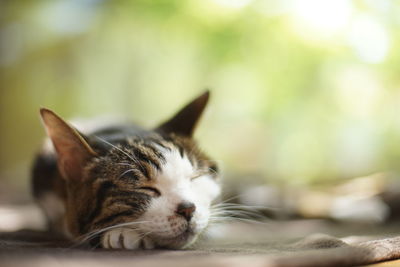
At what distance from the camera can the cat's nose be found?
1.09 m

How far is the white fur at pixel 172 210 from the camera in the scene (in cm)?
109

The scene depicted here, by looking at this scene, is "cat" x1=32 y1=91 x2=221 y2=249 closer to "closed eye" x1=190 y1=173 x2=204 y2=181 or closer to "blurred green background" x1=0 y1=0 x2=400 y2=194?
"closed eye" x1=190 y1=173 x2=204 y2=181

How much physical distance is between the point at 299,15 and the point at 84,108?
189cm

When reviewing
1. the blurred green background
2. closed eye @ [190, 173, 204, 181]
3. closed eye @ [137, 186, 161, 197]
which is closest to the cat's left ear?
closed eye @ [190, 173, 204, 181]

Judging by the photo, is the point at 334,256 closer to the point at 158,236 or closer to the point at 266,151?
the point at 158,236

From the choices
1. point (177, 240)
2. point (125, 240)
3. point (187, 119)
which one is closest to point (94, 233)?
point (125, 240)

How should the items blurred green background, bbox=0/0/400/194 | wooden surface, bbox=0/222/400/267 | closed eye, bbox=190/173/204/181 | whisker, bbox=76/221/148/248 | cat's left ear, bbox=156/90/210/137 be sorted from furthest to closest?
blurred green background, bbox=0/0/400/194 → cat's left ear, bbox=156/90/210/137 → closed eye, bbox=190/173/204/181 → whisker, bbox=76/221/148/248 → wooden surface, bbox=0/222/400/267

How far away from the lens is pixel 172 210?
1.10m

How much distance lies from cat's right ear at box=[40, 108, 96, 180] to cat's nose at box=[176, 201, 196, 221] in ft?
0.98

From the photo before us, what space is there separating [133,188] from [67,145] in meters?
0.23

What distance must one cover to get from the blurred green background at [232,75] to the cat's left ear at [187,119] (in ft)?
4.03

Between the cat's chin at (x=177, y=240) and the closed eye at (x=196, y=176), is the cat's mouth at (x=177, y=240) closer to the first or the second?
the cat's chin at (x=177, y=240)

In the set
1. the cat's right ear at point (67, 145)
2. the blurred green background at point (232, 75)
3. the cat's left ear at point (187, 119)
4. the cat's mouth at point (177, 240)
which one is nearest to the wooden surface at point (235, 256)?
the cat's mouth at point (177, 240)

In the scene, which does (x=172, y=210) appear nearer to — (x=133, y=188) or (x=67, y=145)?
(x=133, y=188)
